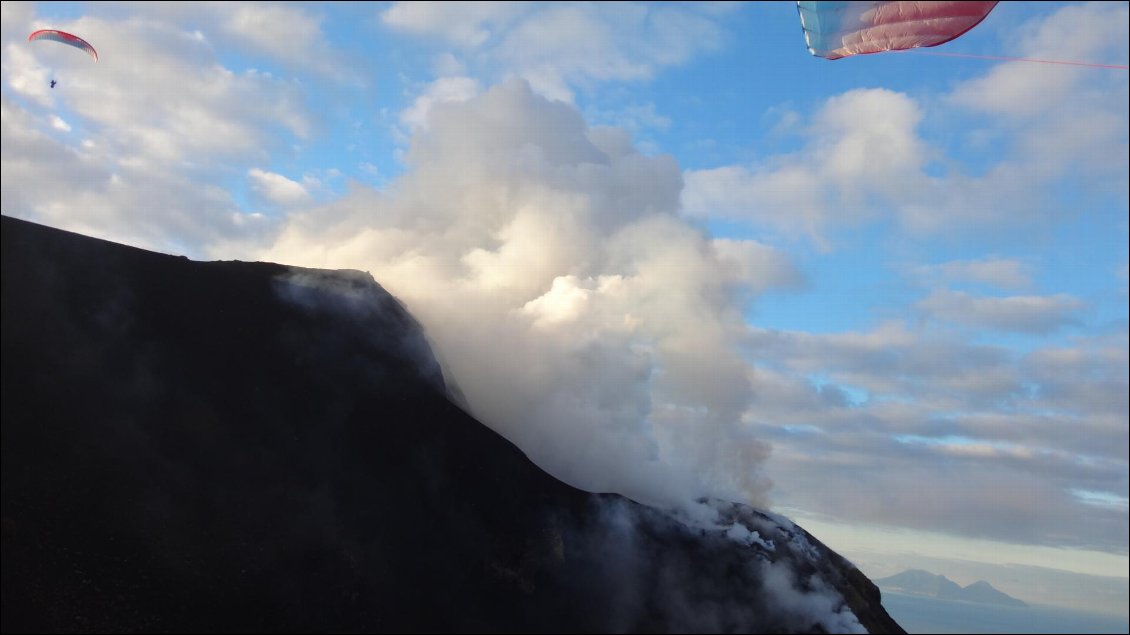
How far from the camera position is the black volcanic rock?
162 feet

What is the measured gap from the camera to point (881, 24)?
3722 centimetres

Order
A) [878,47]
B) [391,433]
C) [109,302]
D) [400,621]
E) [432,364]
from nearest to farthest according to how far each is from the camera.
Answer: [878,47] → [400,621] → [109,302] → [391,433] → [432,364]

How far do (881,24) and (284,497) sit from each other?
4539 cm

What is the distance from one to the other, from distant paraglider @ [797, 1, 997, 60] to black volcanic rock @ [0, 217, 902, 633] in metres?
40.3

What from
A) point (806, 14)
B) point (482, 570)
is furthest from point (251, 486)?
point (806, 14)

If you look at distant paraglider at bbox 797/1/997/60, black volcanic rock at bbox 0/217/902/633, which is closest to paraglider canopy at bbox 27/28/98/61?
black volcanic rock at bbox 0/217/902/633

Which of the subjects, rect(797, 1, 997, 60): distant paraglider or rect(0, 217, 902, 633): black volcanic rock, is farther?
rect(0, 217, 902, 633): black volcanic rock

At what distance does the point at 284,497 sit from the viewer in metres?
56.2

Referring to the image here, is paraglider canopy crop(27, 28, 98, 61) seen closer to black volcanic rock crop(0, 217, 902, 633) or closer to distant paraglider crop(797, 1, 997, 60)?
black volcanic rock crop(0, 217, 902, 633)

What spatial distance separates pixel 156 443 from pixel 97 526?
6.57m

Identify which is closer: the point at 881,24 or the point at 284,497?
the point at 881,24

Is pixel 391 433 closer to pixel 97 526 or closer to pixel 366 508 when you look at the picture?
pixel 366 508

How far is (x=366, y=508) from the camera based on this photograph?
58.7m

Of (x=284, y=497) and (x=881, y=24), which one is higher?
(x=881, y=24)
